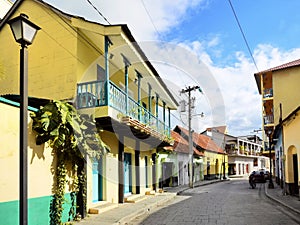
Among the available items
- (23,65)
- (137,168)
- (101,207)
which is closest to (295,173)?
(137,168)

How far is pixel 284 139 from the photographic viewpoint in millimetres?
17062

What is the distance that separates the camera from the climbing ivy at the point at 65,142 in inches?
311

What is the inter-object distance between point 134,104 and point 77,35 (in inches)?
134

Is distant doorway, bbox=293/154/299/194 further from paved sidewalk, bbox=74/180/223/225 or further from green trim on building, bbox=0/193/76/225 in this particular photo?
green trim on building, bbox=0/193/76/225

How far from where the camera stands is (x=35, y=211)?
7.62 m

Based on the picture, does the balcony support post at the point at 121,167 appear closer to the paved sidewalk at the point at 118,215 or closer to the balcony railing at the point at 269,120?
the paved sidewalk at the point at 118,215

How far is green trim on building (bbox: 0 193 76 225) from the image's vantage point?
6613 mm

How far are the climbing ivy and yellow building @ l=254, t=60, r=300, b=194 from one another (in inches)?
386

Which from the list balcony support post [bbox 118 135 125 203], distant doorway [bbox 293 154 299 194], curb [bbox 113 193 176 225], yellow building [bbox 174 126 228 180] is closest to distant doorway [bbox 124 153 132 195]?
Result: balcony support post [bbox 118 135 125 203]

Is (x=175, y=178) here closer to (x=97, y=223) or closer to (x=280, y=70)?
(x=280, y=70)

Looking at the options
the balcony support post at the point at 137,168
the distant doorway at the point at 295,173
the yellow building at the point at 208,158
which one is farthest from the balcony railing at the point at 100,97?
the yellow building at the point at 208,158

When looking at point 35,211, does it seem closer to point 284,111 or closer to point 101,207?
point 101,207

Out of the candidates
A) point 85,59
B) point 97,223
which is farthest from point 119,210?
point 85,59

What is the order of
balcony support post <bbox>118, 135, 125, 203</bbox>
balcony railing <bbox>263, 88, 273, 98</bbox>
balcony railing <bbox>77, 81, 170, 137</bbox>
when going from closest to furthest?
1. balcony railing <bbox>77, 81, 170, 137</bbox>
2. balcony support post <bbox>118, 135, 125, 203</bbox>
3. balcony railing <bbox>263, 88, 273, 98</bbox>
